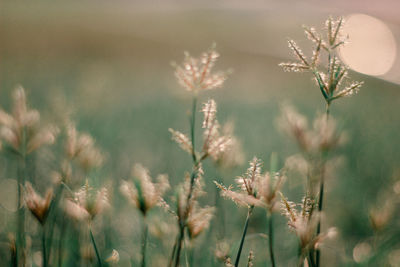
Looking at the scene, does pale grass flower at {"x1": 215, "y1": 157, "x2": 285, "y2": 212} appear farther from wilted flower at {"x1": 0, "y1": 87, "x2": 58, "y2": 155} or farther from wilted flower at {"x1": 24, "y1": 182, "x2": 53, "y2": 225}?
wilted flower at {"x1": 0, "y1": 87, "x2": 58, "y2": 155}

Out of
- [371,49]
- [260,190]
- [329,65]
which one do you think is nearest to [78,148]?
[260,190]

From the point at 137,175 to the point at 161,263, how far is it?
0.54 m

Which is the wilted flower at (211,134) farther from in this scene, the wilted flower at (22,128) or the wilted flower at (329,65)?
the wilted flower at (22,128)

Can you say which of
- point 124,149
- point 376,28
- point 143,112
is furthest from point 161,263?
point 376,28

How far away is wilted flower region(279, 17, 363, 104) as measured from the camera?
594 mm

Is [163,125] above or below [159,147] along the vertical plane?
above

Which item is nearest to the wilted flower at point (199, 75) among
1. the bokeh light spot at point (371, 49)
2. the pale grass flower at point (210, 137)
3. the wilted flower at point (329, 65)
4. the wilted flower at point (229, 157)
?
→ the pale grass flower at point (210, 137)

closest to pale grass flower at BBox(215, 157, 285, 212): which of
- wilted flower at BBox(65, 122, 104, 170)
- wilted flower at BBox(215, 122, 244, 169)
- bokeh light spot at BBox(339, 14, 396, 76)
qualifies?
wilted flower at BBox(215, 122, 244, 169)

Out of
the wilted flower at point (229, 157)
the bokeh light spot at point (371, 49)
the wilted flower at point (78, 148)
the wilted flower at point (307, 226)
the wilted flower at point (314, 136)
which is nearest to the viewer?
the wilted flower at point (307, 226)

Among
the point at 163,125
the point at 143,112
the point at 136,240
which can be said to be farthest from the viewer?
the point at 143,112

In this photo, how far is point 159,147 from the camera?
2256 millimetres

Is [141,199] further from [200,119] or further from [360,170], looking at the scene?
[200,119]

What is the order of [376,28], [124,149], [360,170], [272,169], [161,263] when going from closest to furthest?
[272,169] < [161,263] < [360,170] < [124,149] < [376,28]

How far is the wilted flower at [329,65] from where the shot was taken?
23.4 inches
